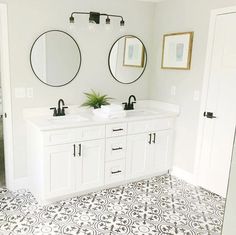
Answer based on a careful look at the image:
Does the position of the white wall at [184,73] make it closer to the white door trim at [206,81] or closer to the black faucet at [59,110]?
the white door trim at [206,81]

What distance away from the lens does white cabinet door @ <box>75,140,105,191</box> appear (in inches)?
116

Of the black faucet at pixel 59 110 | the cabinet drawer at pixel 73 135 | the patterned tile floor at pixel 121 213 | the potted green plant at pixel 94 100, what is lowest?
the patterned tile floor at pixel 121 213

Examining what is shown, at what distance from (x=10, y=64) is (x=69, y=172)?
4.47 feet

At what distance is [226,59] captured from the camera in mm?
2977

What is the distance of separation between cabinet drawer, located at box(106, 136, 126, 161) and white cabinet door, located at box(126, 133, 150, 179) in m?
0.09

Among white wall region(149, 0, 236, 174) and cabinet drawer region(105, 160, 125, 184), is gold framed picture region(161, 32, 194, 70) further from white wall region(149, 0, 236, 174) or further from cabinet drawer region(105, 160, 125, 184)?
cabinet drawer region(105, 160, 125, 184)

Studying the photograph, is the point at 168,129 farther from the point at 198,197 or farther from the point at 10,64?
the point at 10,64

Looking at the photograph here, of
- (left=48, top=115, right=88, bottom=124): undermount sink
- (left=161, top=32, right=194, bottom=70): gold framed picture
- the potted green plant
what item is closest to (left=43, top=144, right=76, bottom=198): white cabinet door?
(left=48, top=115, right=88, bottom=124): undermount sink

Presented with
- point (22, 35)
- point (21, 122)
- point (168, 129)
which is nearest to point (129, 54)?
point (168, 129)

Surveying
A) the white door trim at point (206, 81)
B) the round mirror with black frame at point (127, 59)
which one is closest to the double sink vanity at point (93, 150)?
the white door trim at point (206, 81)

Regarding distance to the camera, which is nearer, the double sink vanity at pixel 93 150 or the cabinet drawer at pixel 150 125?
the double sink vanity at pixel 93 150

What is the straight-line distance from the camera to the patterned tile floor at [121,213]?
2475 mm

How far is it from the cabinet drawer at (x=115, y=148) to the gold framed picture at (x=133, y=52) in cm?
116

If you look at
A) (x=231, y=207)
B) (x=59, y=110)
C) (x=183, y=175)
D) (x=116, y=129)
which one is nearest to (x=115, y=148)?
(x=116, y=129)
